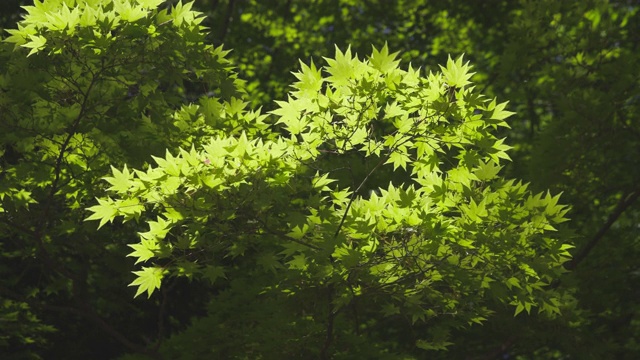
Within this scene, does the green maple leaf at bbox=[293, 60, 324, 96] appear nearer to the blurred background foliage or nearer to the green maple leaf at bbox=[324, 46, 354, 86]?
the green maple leaf at bbox=[324, 46, 354, 86]

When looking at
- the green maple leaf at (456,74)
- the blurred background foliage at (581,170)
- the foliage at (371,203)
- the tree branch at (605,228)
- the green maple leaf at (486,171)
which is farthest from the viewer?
the tree branch at (605,228)

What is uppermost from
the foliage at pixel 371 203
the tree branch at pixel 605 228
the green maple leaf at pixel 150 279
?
the tree branch at pixel 605 228

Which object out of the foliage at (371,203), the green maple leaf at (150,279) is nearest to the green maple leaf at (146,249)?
the foliage at (371,203)

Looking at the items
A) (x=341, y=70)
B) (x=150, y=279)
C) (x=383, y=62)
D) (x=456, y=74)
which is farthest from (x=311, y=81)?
(x=150, y=279)

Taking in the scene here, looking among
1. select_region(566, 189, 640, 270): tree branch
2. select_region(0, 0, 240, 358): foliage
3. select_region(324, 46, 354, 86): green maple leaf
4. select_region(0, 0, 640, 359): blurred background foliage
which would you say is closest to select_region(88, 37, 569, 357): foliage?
select_region(324, 46, 354, 86): green maple leaf

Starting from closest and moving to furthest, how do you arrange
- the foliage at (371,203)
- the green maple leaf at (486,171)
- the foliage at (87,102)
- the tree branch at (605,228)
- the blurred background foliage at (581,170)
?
1. the foliage at (371,203)
2. the green maple leaf at (486,171)
3. the foliage at (87,102)
4. the blurred background foliage at (581,170)
5. the tree branch at (605,228)

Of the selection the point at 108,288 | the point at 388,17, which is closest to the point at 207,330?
the point at 108,288

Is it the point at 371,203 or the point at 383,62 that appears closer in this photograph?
the point at 383,62

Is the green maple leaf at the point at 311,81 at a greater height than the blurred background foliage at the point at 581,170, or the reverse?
the blurred background foliage at the point at 581,170

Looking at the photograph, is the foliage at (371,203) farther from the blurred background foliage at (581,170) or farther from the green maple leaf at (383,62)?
the blurred background foliage at (581,170)

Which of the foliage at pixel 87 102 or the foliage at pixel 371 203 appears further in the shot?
the foliage at pixel 87 102

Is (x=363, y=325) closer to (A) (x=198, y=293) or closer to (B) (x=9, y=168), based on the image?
(A) (x=198, y=293)

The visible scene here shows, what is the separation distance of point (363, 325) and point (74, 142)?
18.8ft

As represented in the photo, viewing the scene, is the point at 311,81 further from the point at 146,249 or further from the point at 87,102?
the point at 87,102
